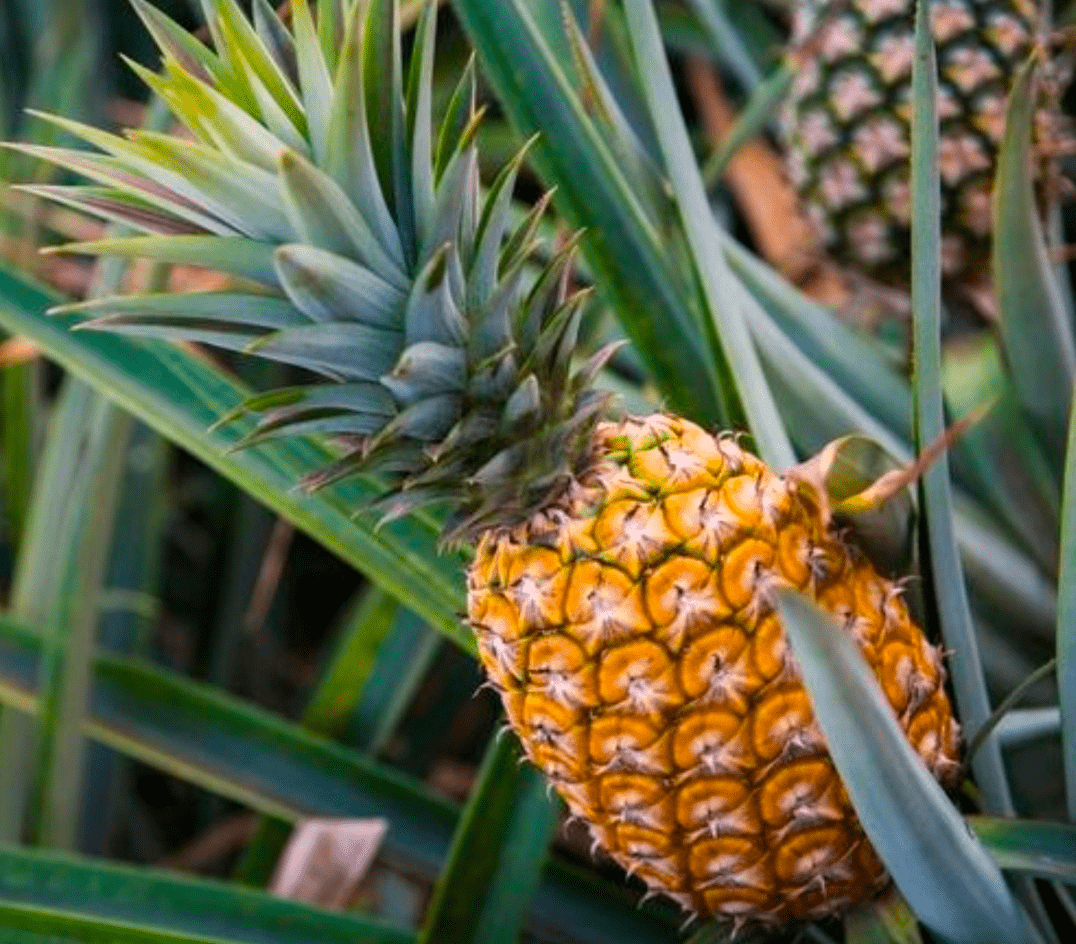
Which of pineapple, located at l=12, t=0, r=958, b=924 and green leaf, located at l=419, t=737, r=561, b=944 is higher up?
pineapple, located at l=12, t=0, r=958, b=924

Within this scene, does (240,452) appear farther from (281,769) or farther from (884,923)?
(884,923)

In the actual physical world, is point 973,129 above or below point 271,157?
above

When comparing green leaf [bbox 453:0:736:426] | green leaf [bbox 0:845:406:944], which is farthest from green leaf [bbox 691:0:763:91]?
green leaf [bbox 0:845:406:944]

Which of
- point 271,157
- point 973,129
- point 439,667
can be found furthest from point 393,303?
point 439,667

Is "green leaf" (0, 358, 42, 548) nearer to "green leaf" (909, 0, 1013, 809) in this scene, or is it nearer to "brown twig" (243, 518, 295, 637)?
"brown twig" (243, 518, 295, 637)

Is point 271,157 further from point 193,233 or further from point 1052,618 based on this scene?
point 1052,618

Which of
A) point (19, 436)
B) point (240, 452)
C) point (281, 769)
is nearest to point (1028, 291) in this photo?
point (240, 452)

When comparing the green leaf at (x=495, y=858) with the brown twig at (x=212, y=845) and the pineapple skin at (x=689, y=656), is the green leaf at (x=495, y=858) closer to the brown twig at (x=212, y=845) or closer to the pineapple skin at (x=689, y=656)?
the pineapple skin at (x=689, y=656)
